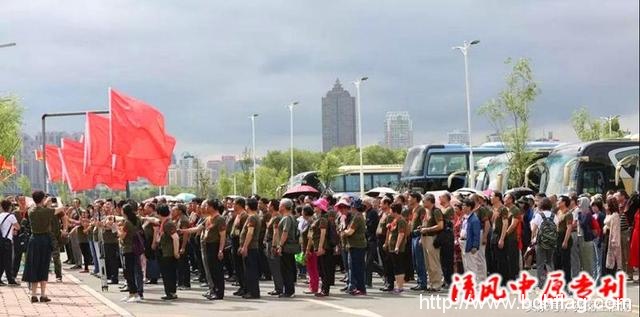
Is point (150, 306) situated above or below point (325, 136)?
below

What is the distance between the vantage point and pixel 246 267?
1680 centimetres

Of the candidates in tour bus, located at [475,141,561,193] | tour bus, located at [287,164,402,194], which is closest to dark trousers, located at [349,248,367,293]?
tour bus, located at [475,141,561,193]

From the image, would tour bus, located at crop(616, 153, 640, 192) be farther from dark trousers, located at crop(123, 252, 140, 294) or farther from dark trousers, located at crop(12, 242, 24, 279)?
dark trousers, located at crop(12, 242, 24, 279)

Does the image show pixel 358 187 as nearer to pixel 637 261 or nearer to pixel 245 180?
pixel 245 180

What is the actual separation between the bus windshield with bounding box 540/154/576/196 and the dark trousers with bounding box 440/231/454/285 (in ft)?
42.6

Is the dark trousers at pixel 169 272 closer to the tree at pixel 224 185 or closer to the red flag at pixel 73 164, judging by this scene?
the red flag at pixel 73 164

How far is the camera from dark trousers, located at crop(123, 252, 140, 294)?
16.6m

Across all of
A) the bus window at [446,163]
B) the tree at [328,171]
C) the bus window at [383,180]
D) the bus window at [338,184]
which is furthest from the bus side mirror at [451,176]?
the bus window at [338,184]

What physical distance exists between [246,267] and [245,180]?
70.8 meters

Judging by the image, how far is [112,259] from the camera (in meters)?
20.3

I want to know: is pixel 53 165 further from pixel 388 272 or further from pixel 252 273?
pixel 388 272

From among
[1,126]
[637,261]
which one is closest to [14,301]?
[637,261]

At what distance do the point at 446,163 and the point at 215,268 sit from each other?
28592 millimetres

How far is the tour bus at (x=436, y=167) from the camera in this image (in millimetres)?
42688
